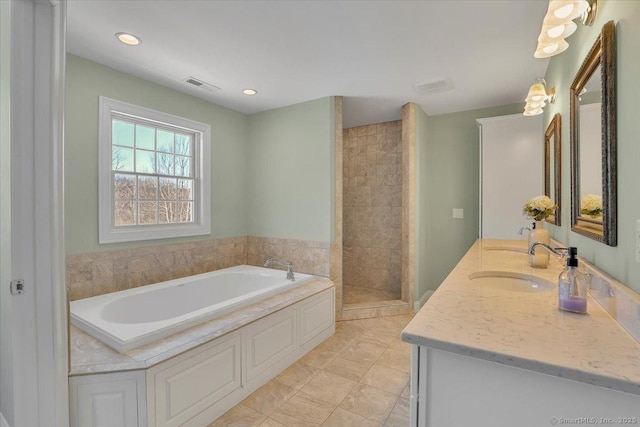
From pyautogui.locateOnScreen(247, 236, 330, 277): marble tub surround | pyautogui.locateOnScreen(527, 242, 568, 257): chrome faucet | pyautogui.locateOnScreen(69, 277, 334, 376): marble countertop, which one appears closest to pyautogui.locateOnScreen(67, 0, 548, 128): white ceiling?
pyautogui.locateOnScreen(527, 242, 568, 257): chrome faucet

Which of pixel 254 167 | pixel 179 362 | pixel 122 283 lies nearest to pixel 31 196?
pixel 179 362

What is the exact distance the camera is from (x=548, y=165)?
8.53ft

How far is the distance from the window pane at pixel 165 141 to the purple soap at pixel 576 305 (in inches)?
131

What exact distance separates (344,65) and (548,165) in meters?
1.98

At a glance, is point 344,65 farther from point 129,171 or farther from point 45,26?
point 129,171

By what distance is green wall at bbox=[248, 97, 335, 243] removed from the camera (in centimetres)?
326

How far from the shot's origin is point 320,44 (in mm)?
2186

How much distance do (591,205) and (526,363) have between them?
1021mm

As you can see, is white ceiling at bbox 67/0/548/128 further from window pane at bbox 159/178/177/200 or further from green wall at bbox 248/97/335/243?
window pane at bbox 159/178/177/200

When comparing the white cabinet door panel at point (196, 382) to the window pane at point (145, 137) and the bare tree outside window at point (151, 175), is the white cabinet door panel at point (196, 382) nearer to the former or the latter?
the bare tree outside window at point (151, 175)

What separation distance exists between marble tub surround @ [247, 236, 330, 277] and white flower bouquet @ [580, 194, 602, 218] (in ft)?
7.21

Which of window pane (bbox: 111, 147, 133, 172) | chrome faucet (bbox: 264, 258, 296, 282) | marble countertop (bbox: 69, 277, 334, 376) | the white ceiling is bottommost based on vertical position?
marble countertop (bbox: 69, 277, 334, 376)

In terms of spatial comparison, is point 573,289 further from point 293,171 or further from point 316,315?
point 293,171

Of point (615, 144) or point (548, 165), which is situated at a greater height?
point (548, 165)
